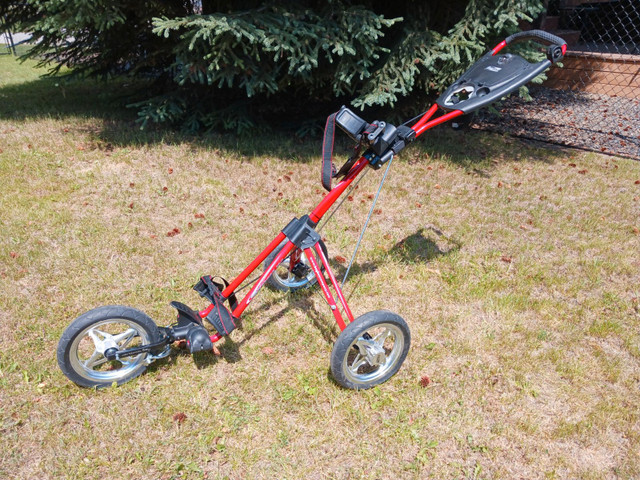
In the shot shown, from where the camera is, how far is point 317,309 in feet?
11.6

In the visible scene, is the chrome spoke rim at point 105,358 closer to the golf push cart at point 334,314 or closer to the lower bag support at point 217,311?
the golf push cart at point 334,314

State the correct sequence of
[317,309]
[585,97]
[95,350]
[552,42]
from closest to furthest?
[95,350] → [552,42] → [317,309] → [585,97]

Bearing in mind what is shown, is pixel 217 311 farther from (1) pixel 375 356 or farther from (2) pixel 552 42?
(2) pixel 552 42

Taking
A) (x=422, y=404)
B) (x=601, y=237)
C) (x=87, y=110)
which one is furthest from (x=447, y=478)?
(x=87, y=110)

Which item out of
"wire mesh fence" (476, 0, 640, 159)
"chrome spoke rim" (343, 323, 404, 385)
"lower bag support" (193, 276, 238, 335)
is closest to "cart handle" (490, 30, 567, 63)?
"chrome spoke rim" (343, 323, 404, 385)

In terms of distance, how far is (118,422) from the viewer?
2.57 metres

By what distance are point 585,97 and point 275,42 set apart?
765 cm

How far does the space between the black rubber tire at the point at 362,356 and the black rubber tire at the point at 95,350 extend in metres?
1.05

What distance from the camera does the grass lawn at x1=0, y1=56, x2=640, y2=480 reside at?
2518mm

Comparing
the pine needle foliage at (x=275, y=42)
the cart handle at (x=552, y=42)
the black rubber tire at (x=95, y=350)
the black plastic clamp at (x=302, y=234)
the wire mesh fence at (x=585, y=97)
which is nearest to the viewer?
the black rubber tire at (x=95, y=350)

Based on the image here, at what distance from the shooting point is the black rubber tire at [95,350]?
8.07ft

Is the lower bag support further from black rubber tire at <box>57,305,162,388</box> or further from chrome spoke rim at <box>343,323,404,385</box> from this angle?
chrome spoke rim at <box>343,323,404,385</box>

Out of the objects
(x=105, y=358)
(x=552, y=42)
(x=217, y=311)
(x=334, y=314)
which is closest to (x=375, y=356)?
(x=334, y=314)

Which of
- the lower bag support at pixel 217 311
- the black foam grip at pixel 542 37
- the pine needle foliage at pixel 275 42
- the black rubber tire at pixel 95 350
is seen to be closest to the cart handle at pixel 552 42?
the black foam grip at pixel 542 37
